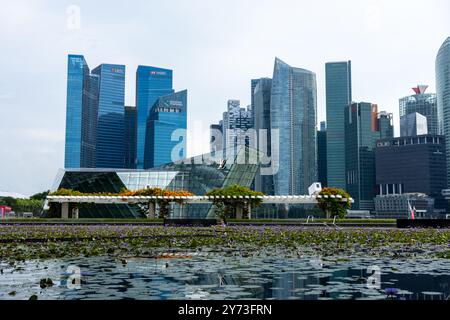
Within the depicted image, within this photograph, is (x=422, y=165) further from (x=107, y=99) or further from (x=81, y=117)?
(x=81, y=117)

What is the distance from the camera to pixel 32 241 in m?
21.0

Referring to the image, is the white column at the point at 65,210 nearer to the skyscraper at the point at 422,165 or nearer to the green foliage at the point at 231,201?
the green foliage at the point at 231,201

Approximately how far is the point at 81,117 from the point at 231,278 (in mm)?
136772

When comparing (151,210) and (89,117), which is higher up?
(89,117)

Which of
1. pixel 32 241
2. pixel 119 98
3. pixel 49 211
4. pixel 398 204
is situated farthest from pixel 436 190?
pixel 32 241

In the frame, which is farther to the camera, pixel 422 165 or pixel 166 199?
pixel 422 165

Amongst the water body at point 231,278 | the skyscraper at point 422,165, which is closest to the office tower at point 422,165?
the skyscraper at point 422,165

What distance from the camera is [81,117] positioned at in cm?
14038

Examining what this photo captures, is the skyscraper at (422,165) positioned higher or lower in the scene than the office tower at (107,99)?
lower

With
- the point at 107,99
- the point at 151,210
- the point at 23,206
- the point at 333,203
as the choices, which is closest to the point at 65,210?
the point at 151,210

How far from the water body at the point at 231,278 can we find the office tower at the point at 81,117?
341ft

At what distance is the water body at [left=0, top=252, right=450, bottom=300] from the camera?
26.6 feet

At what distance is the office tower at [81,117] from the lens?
424ft
